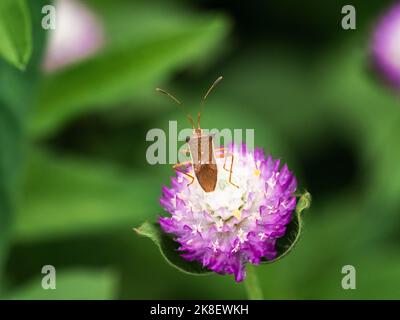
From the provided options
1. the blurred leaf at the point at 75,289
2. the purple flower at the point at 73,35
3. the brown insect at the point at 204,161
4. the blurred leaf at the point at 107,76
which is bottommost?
the blurred leaf at the point at 75,289

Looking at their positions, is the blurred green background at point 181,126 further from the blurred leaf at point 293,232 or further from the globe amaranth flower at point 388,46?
the blurred leaf at point 293,232

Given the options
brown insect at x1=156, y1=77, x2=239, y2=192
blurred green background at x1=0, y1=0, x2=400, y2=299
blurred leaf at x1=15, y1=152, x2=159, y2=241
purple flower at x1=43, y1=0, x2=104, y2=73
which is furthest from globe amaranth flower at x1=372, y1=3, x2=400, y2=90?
brown insect at x1=156, y1=77, x2=239, y2=192

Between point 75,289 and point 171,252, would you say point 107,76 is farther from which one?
point 171,252

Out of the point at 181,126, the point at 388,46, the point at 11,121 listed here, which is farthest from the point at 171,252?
the point at 388,46

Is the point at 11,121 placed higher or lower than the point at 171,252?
higher

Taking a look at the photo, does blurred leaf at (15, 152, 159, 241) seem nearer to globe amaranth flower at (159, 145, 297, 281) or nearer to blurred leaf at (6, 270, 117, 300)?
blurred leaf at (6, 270, 117, 300)

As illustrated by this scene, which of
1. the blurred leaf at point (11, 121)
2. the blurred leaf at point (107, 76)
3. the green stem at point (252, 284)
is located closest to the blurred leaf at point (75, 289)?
the blurred leaf at point (11, 121)

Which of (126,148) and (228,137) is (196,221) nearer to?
(228,137)

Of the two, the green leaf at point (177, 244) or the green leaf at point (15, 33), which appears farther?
the green leaf at point (15, 33)
